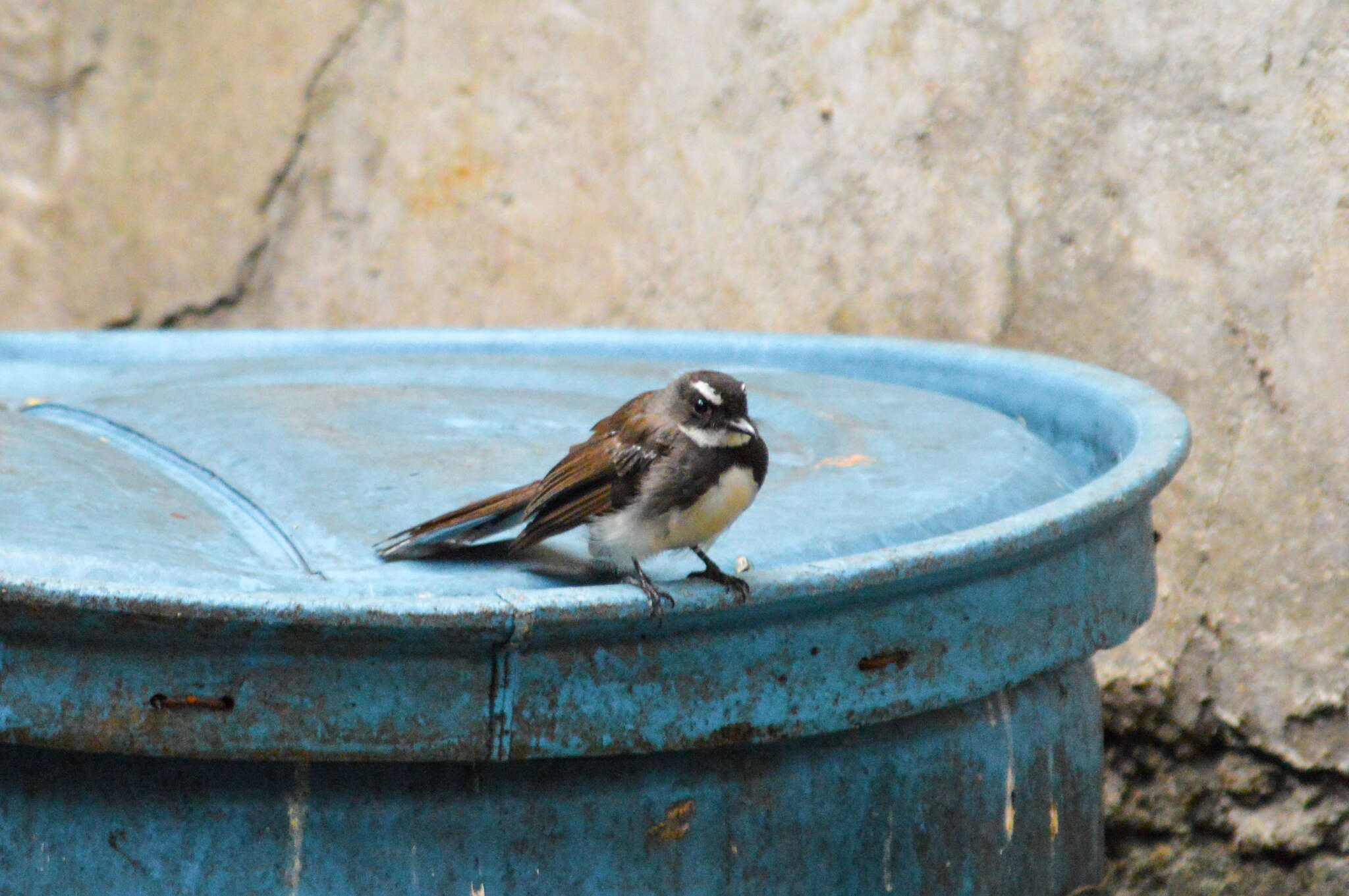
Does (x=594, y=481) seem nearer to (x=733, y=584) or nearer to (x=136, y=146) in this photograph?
(x=733, y=584)

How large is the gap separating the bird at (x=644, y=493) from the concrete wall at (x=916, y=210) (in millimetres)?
1639

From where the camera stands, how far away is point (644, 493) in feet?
5.44

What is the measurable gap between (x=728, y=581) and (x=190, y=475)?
89cm

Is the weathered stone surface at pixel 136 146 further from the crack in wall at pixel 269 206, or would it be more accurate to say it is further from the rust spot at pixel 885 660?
the rust spot at pixel 885 660

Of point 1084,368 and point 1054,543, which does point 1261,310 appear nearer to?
point 1084,368

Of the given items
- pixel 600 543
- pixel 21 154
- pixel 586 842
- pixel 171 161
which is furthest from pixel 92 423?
pixel 21 154

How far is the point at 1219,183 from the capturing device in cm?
293

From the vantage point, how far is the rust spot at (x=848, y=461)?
208cm

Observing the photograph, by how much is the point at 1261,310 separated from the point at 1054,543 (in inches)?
59.5

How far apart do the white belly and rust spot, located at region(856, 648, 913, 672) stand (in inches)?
9.4

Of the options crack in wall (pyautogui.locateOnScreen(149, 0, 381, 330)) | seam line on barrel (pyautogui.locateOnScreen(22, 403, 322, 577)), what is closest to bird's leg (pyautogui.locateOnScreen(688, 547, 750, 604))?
seam line on barrel (pyautogui.locateOnScreen(22, 403, 322, 577))

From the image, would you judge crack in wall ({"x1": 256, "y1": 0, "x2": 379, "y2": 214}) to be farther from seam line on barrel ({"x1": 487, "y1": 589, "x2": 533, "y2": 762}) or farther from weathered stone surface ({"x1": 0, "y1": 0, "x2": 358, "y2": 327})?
seam line on barrel ({"x1": 487, "y1": 589, "x2": 533, "y2": 762})

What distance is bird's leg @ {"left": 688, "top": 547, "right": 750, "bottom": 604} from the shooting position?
1423 mm

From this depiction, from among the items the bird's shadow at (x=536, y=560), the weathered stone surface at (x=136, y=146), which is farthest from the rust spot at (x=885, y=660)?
the weathered stone surface at (x=136, y=146)
